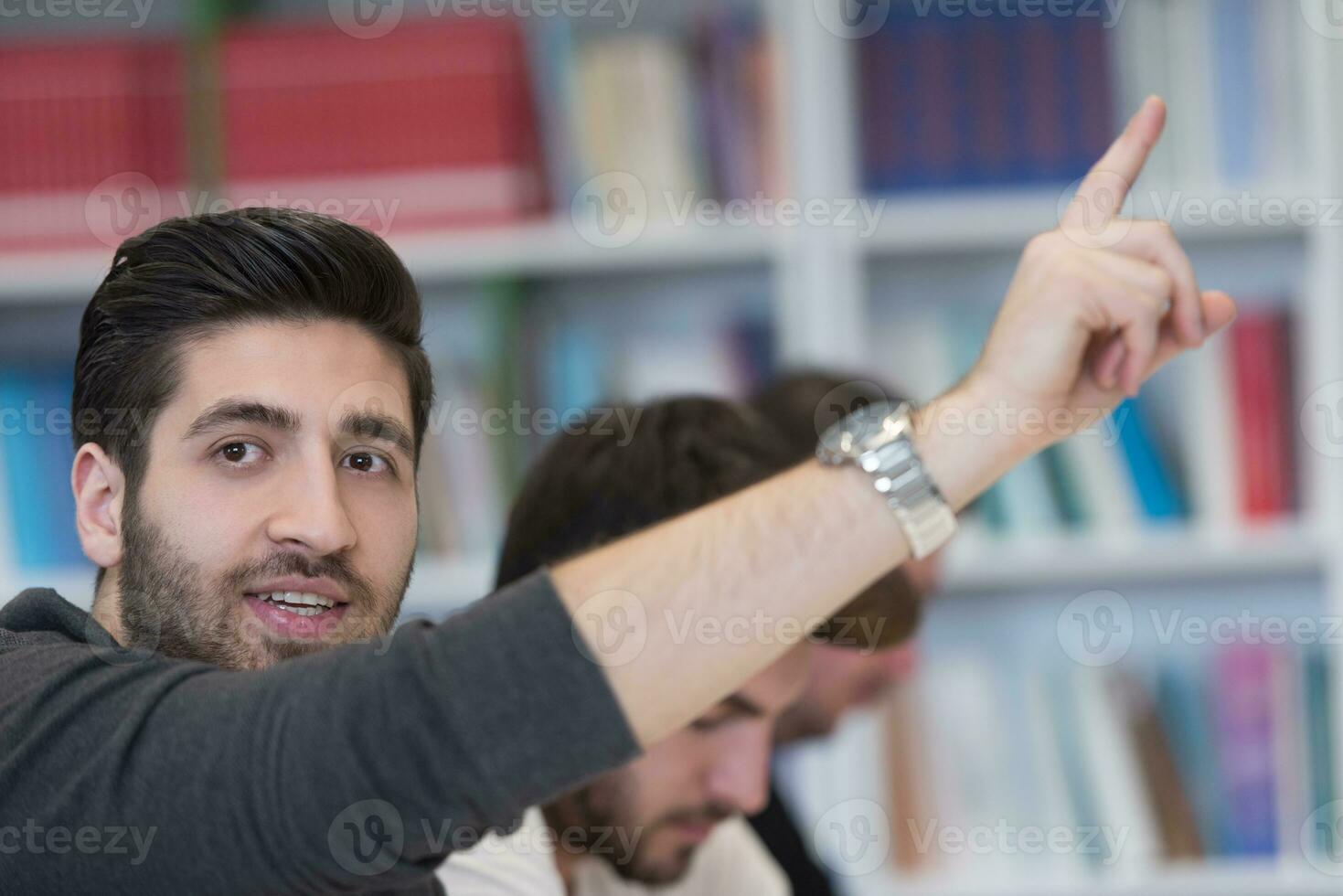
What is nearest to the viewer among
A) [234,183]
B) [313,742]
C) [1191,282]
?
[313,742]

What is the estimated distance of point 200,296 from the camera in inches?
36.5

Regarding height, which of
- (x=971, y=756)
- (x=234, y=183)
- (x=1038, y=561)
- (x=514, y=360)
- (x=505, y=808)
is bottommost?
(x=971, y=756)

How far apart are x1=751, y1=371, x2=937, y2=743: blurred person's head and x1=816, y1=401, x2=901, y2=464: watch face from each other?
82cm

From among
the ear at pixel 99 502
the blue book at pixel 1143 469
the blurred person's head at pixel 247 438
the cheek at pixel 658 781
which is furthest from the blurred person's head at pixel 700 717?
the blue book at pixel 1143 469

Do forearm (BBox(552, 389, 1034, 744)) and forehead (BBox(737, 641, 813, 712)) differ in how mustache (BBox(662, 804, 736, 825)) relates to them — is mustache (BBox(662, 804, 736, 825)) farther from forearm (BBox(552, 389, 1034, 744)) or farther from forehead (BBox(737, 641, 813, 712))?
forearm (BBox(552, 389, 1034, 744))

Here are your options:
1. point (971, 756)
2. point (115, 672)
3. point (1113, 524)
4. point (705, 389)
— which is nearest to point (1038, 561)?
point (1113, 524)

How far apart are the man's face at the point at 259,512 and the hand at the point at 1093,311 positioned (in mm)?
397

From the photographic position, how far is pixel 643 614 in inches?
26.3

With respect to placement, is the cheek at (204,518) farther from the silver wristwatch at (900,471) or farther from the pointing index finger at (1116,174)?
the pointing index finger at (1116,174)

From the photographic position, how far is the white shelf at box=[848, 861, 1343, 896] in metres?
2.00

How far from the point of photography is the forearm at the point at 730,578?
662mm

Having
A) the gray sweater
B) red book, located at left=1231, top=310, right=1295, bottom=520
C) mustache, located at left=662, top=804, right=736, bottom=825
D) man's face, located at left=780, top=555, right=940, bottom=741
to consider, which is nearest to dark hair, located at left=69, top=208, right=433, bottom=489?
the gray sweater

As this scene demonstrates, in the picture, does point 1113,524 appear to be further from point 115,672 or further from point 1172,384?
point 115,672

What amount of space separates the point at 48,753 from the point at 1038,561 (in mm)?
1591
